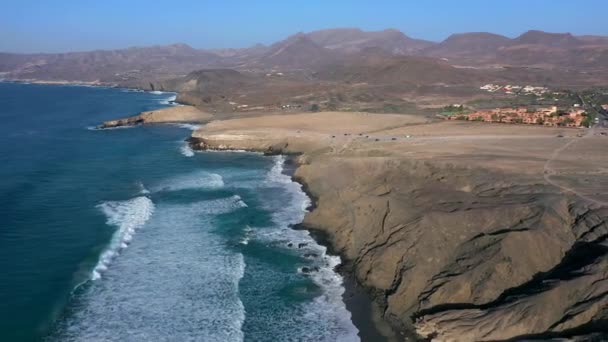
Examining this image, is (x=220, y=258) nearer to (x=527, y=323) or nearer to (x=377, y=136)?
(x=527, y=323)

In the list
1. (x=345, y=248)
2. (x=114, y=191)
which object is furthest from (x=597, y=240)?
(x=114, y=191)

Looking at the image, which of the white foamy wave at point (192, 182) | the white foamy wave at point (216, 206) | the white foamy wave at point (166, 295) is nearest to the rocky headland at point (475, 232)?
the white foamy wave at point (216, 206)

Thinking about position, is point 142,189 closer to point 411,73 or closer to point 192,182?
point 192,182

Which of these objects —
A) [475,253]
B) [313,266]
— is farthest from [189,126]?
[475,253]

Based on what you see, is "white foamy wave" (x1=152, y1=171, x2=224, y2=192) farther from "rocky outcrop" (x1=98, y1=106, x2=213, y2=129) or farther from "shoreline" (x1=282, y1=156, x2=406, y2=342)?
"rocky outcrop" (x1=98, y1=106, x2=213, y2=129)

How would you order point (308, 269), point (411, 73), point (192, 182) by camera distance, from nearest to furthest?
point (308, 269)
point (192, 182)
point (411, 73)

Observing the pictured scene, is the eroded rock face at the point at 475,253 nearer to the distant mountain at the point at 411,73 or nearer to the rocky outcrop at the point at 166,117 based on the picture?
the rocky outcrop at the point at 166,117

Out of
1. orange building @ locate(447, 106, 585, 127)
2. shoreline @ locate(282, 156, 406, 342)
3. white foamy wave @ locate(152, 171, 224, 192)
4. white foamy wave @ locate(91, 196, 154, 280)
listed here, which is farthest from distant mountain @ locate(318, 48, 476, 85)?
shoreline @ locate(282, 156, 406, 342)
